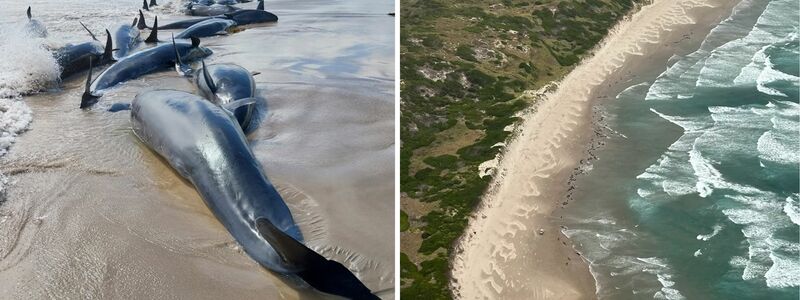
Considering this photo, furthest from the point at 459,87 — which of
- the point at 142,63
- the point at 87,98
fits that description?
the point at 87,98

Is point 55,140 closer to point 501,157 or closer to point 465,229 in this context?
point 465,229

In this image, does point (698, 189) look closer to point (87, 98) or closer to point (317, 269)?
point (87, 98)

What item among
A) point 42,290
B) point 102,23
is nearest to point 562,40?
point 102,23

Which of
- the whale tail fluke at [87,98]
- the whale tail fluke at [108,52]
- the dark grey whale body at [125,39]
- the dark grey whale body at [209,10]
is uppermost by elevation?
the whale tail fluke at [87,98]

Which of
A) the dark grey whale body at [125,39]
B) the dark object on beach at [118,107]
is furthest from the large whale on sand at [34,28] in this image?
the dark object on beach at [118,107]

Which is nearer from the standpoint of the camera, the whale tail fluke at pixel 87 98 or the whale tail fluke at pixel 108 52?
the whale tail fluke at pixel 87 98

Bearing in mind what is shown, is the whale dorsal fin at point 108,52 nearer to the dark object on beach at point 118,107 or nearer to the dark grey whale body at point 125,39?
the dark grey whale body at point 125,39

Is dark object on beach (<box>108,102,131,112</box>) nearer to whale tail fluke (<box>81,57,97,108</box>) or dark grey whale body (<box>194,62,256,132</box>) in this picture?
whale tail fluke (<box>81,57,97,108</box>)
